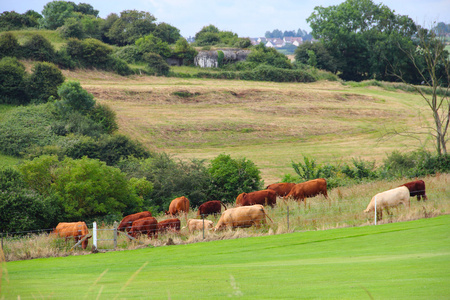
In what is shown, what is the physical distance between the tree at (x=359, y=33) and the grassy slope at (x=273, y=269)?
3367 inches

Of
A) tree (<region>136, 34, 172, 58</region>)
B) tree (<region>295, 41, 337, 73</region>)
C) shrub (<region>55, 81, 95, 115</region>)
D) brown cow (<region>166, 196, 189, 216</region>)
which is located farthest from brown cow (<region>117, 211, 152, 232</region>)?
tree (<region>295, 41, 337, 73</region>)

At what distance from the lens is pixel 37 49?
61.0 metres

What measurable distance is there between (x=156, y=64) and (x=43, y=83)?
23191mm

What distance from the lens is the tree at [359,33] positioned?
3878 inches

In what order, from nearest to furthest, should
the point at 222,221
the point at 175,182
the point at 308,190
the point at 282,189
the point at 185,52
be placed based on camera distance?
the point at 222,221
the point at 308,190
the point at 282,189
the point at 175,182
the point at 185,52

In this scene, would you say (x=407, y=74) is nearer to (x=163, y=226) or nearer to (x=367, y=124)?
(x=367, y=124)

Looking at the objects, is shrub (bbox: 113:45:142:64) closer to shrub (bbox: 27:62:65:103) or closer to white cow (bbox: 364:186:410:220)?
shrub (bbox: 27:62:65:103)

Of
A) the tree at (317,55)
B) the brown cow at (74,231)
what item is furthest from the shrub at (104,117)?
the tree at (317,55)

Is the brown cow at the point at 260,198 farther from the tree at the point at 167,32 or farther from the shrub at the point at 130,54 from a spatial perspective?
the tree at the point at 167,32

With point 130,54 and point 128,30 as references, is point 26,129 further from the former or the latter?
point 128,30

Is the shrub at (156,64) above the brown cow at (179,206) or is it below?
above

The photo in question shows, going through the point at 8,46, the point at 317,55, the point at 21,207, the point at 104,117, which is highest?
the point at 317,55

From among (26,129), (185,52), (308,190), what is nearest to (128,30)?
(185,52)

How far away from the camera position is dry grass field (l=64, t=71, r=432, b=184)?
46.8m
